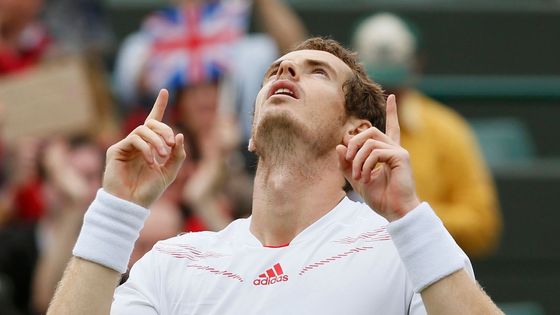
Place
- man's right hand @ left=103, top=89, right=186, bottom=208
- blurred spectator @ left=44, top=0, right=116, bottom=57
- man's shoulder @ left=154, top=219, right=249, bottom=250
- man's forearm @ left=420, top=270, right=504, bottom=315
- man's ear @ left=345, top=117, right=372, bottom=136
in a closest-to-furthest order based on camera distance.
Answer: man's forearm @ left=420, top=270, right=504, bottom=315 → man's right hand @ left=103, top=89, right=186, bottom=208 → man's shoulder @ left=154, top=219, right=249, bottom=250 → man's ear @ left=345, top=117, right=372, bottom=136 → blurred spectator @ left=44, top=0, right=116, bottom=57

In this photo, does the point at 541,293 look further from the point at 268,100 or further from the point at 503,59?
the point at 268,100

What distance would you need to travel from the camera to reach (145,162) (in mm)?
3855

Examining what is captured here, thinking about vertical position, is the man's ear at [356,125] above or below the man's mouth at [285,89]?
below

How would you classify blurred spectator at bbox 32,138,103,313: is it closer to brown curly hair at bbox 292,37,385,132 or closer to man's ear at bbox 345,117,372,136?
brown curly hair at bbox 292,37,385,132

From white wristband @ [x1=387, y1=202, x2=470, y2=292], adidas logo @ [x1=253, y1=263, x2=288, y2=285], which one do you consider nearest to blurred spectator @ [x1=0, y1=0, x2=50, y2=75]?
adidas logo @ [x1=253, y1=263, x2=288, y2=285]

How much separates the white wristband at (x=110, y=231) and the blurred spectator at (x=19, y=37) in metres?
4.20

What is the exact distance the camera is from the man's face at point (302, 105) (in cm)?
403

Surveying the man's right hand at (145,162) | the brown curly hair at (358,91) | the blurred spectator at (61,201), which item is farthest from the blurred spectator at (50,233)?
the man's right hand at (145,162)

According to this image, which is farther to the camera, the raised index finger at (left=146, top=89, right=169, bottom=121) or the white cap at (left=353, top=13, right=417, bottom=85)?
the white cap at (left=353, top=13, right=417, bottom=85)

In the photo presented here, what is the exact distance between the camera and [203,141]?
7.10m

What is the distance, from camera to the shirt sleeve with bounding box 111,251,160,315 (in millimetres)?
3820

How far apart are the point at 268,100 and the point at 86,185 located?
324cm

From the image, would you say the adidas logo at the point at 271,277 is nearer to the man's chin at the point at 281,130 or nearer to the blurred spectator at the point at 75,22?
the man's chin at the point at 281,130

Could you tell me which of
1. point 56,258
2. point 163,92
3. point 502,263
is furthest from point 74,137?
point 163,92
